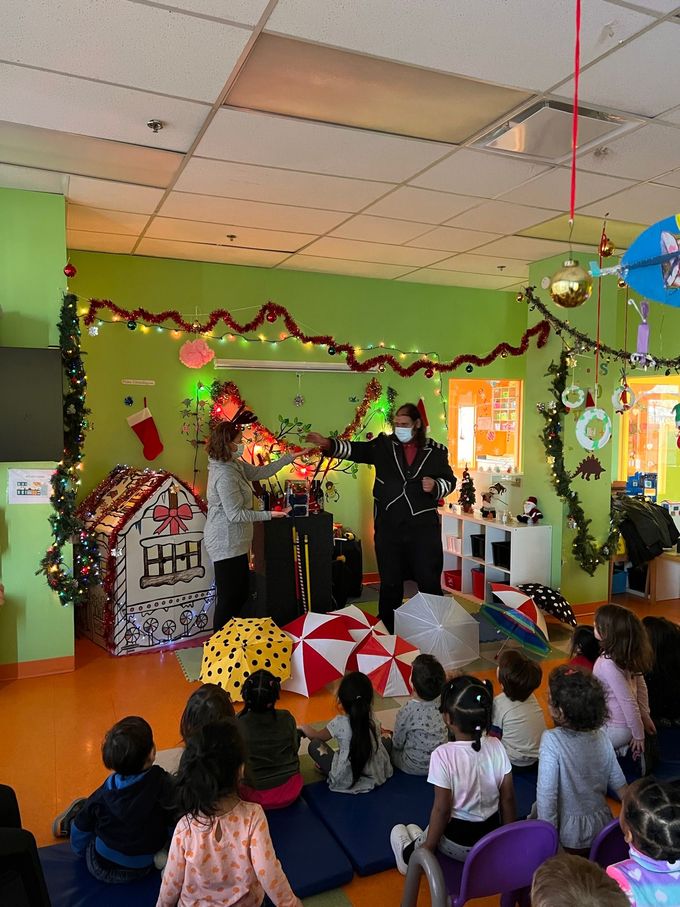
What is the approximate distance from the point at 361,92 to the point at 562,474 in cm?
392

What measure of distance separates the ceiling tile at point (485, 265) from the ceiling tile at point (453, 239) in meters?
0.30

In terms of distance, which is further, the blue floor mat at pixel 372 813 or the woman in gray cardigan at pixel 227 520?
the woman in gray cardigan at pixel 227 520

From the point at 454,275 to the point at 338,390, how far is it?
1.66 meters

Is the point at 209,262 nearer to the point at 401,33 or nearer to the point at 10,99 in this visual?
the point at 10,99

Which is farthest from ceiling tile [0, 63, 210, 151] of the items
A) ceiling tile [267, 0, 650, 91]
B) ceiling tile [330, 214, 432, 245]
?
ceiling tile [330, 214, 432, 245]

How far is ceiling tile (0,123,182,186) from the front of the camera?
136 inches

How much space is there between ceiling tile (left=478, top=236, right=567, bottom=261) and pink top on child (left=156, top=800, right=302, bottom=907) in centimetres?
466

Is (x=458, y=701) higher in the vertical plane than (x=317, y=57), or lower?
lower

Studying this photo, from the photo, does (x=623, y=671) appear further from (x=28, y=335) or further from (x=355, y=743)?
(x=28, y=335)

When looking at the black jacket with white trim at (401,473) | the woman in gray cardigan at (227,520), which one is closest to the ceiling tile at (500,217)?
the black jacket with white trim at (401,473)

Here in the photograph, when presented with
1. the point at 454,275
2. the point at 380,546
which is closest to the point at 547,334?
the point at 454,275

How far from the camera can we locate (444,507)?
7.04 meters

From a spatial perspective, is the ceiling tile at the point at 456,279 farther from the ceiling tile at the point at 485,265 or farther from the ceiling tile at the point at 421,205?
the ceiling tile at the point at 421,205

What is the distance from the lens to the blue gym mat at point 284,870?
2.38 meters
